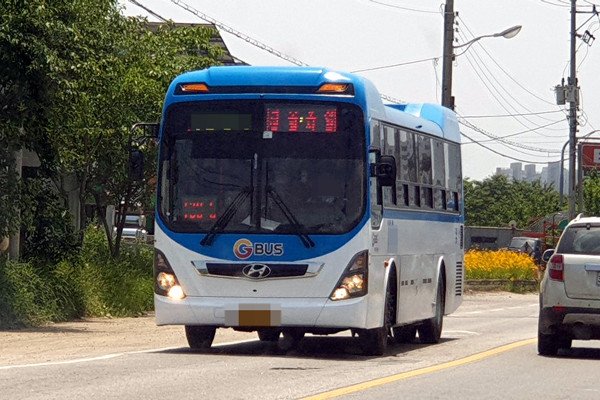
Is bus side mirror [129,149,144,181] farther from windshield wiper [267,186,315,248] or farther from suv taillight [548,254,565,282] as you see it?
suv taillight [548,254,565,282]

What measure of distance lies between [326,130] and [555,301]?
3511 millimetres

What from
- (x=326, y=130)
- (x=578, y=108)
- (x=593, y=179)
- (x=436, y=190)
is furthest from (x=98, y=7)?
(x=593, y=179)

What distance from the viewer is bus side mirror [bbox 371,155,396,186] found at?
16.1 meters

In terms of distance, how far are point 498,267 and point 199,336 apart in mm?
30734

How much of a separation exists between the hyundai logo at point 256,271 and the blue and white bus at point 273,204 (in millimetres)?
11

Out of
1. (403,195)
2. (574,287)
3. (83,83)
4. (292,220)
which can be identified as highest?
(83,83)

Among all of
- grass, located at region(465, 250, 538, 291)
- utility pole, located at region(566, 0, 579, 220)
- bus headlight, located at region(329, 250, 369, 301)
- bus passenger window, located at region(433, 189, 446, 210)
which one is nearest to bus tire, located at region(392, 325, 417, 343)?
bus passenger window, located at region(433, 189, 446, 210)

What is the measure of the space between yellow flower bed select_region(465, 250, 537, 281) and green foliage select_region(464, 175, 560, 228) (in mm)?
63460

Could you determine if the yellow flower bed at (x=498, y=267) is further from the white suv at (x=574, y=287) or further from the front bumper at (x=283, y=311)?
the front bumper at (x=283, y=311)

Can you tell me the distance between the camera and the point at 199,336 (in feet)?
56.0

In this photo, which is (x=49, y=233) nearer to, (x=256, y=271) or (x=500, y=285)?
(x=256, y=271)

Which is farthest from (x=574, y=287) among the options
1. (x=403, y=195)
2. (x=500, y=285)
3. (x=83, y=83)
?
(x=500, y=285)

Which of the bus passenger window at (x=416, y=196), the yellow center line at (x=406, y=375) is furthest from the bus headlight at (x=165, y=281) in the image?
the bus passenger window at (x=416, y=196)

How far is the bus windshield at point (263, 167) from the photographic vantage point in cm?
1603
